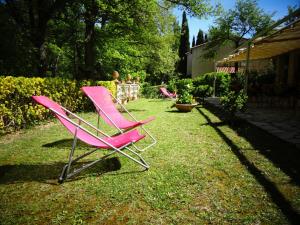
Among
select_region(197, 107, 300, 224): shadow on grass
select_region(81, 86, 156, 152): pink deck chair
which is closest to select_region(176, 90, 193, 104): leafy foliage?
select_region(197, 107, 300, 224): shadow on grass

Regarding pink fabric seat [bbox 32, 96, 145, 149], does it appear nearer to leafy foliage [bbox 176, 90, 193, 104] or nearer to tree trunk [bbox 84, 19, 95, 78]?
leafy foliage [bbox 176, 90, 193, 104]

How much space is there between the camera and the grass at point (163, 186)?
9.17ft

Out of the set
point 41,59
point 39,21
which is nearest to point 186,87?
point 41,59

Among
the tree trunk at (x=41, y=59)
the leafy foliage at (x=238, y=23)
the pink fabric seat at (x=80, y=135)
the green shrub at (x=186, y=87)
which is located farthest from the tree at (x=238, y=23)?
the pink fabric seat at (x=80, y=135)

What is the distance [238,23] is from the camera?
31109 millimetres

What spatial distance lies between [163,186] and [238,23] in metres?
31.9

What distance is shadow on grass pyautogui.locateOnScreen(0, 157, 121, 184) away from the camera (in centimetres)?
378

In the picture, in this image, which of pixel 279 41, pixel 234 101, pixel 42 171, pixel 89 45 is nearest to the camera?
pixel 42 171

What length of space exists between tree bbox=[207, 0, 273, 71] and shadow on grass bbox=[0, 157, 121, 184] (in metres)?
29.3

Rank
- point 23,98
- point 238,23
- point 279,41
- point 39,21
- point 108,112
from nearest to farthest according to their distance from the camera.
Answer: point 108,112
point 23,98
point 279,41
point 39,21
point 238,23

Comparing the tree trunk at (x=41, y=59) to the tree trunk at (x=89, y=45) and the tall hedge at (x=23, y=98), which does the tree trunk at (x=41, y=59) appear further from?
the tall hedge at (x=23, y=98)

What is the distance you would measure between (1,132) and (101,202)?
4.58 meters

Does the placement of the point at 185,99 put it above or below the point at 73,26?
below

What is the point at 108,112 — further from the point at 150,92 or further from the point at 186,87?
the point at 150,92
